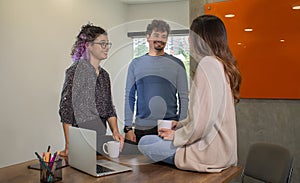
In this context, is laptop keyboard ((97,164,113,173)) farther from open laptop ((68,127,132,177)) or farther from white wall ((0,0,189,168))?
white wall ((0,0,189,168))

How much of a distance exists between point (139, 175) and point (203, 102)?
0.38m

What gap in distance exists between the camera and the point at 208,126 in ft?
4.23

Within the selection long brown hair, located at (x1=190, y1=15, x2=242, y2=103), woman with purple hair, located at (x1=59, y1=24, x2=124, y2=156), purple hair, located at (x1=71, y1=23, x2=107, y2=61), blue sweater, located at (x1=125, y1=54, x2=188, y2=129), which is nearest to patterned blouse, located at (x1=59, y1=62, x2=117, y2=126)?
woman with purple hair, located at (x1=59, y1=24, x2=124, y2=156)

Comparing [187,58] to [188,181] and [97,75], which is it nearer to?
[97,75]

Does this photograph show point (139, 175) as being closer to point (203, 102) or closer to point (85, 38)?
point (203, 102)

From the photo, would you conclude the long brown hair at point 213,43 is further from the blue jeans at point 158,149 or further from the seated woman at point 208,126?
the blue jeans at point 158,149

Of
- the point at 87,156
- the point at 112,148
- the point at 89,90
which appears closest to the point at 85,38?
the point at 89,90

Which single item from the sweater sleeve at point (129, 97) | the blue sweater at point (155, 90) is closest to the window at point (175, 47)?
the blue sweater at point (155, 90)

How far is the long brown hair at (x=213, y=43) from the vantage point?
55.4 inches

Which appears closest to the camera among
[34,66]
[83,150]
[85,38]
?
[83,150]

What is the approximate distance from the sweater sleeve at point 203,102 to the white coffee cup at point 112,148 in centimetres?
34

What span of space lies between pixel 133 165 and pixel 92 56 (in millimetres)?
695

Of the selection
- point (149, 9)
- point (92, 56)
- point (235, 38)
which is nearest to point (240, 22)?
point (235, 38)

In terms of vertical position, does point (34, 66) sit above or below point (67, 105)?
above
